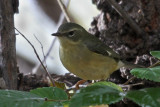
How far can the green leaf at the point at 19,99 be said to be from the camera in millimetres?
1510

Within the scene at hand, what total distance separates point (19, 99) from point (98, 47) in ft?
7.60

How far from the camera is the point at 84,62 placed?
137 inches

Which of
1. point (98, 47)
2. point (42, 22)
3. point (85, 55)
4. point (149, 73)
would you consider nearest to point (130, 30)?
point (98, 47)

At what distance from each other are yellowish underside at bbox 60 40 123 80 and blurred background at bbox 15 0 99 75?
2295 millimetres

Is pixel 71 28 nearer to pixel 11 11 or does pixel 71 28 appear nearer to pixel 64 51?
pixel 64 51

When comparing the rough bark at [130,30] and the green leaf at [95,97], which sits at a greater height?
the rough bark at [130,30]

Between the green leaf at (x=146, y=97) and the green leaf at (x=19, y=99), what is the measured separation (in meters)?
0.47

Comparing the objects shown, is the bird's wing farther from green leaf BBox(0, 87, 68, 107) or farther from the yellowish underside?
green leaf BBox(0, 87, 68, 107)

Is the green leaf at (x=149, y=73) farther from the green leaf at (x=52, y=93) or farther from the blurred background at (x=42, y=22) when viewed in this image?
the blurred background at (x=42, y=22)

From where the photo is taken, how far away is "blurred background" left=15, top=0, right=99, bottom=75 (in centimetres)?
635

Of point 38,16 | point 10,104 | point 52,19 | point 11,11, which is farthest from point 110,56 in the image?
point 38,16

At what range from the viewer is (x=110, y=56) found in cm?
383

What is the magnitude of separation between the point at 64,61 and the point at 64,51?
0.41 feet

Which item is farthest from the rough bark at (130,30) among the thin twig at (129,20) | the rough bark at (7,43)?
the rough bark at (7,43)
